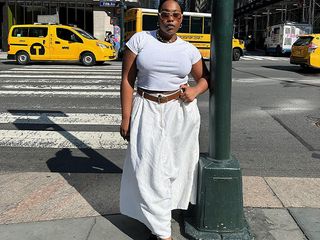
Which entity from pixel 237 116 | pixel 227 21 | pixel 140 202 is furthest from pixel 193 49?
pixel 237 116

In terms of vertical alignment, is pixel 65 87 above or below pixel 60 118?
above

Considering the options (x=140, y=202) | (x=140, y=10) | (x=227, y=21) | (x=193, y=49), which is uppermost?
(x=140, y=10)

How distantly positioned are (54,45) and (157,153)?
56.0ft

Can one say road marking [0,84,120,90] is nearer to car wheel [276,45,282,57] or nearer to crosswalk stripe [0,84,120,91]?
crosswalk stripe [0,84,120,91]

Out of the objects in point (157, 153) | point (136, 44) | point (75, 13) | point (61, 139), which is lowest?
point (61, 139)

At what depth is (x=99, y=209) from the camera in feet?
13.3

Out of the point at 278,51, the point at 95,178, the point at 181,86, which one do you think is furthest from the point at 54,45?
the point at 278,51

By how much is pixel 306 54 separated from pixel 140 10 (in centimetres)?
846

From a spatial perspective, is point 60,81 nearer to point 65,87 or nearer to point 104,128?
point 65,87

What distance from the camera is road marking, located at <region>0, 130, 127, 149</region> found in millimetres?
6377

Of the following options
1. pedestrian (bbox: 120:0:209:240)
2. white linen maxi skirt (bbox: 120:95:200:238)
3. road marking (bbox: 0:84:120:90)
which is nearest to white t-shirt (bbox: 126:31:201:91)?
pedestrian (bbox: 120:0:209:240)

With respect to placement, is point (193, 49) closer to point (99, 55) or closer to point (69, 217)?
point (69, 217)

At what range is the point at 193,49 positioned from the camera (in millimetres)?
3279

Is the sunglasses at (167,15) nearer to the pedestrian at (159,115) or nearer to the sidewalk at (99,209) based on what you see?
the pedestrian at (159,115)
